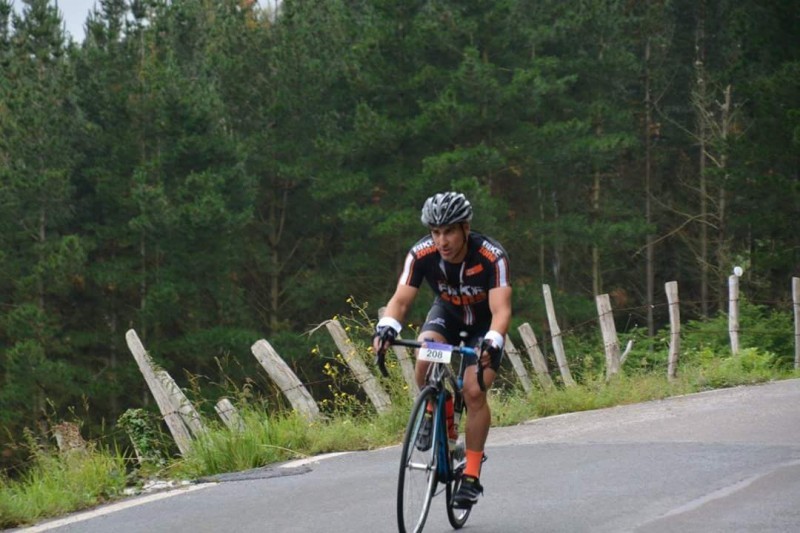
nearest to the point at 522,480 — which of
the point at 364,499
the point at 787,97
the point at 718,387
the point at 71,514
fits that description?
the point at 364,499

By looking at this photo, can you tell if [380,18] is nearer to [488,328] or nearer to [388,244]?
[388,244]

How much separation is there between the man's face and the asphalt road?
1.62 meters

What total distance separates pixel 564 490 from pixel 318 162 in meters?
36.7

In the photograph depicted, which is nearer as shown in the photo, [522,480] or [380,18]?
[522,480]

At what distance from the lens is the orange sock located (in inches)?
302

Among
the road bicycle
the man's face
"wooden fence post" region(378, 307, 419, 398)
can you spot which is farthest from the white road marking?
"wooden fence post" region(378, 307, 419, 398)

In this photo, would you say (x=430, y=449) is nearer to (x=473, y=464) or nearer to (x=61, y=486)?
(x=473, y=464)

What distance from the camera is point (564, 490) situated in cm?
901

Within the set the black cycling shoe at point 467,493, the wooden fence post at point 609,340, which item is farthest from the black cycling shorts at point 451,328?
the wooden fence post at point 609,340

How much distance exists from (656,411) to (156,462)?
16.1ft

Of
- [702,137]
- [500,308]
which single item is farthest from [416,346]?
[702,137]

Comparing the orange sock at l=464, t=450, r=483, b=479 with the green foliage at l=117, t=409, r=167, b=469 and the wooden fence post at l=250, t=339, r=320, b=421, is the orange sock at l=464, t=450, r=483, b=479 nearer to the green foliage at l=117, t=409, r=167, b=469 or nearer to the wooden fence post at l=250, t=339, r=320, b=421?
the green foliage at l=117, t=409, r=167, b=469

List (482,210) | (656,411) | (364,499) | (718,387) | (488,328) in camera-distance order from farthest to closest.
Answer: (482,210) < (718,387) < (656,411) < (364,499) < (488,328)

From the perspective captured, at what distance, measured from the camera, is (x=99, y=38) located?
41.7 m
